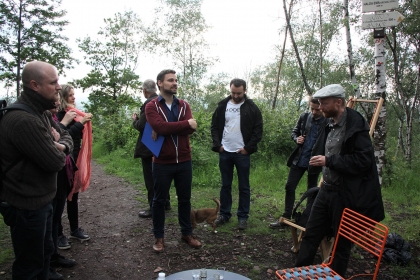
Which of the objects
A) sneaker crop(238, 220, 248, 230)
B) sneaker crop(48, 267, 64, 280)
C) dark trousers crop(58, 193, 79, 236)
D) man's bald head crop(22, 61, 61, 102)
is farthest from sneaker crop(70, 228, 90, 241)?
man's bald head crop(22, 61, 61, 102)

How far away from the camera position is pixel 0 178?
82.6 inches

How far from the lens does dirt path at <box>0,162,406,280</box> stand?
3381 mm

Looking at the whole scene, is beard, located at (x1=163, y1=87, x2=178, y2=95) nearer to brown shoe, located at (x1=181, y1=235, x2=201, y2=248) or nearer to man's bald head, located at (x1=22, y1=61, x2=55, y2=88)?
man's bald head, located at (x1=22, y1=61, x2=55, y2=88)

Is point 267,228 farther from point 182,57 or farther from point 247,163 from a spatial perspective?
point 182,57

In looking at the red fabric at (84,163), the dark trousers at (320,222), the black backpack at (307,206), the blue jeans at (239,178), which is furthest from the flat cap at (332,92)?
the red fabric at (84,163)

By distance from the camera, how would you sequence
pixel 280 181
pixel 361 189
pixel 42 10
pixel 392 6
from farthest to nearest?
pixel 42 10, pixel 280 181, pixel 392 6, pixel 361 189

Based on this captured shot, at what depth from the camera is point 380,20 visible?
14.1ft

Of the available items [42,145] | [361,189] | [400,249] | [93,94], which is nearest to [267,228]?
[400,249]

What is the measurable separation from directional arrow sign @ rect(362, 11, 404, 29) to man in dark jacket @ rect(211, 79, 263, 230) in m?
1.97

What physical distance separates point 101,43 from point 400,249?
30230mm

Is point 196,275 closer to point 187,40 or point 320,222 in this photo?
point 320,222

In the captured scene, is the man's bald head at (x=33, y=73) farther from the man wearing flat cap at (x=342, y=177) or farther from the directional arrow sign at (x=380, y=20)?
the directional arrow sign at (x=380, y=20)

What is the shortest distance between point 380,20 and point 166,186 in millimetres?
3798

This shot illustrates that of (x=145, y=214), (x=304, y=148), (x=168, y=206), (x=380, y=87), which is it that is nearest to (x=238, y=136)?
(x=304, y=148)
